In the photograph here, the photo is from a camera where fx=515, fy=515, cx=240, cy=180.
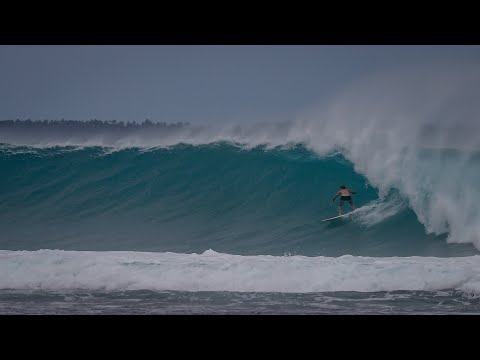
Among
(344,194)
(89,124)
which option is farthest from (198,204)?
(344,194)

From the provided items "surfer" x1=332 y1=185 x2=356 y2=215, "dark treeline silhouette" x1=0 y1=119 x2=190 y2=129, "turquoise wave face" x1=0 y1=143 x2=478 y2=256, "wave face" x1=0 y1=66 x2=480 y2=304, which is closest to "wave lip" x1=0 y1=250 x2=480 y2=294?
"wave face" x1=0 y1=66 x2=480 y2=304

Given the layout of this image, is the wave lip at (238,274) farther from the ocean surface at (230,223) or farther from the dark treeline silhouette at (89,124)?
the dark treeline silhouette at (89,124)

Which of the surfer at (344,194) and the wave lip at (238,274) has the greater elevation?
the surfer at (344,194)

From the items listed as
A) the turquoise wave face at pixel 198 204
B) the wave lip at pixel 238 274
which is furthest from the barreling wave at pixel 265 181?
the wave lip at pixel 238 274
